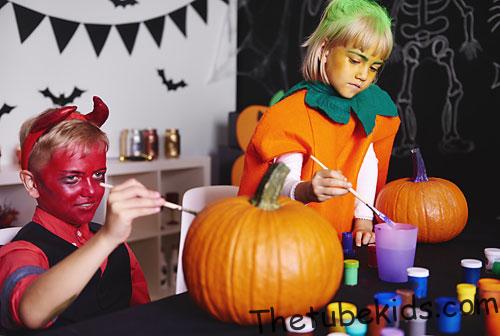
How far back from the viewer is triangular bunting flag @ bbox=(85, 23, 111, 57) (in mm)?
3035

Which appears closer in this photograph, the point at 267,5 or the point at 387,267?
the point at 387,267

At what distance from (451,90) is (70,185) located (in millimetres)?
2125

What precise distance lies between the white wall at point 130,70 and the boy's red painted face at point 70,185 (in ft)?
5.74

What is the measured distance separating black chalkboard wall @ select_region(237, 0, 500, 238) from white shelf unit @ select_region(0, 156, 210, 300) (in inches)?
44.7

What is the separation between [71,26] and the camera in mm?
2953

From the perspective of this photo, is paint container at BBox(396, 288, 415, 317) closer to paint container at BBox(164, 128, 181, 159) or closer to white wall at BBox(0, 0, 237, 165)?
white wall at BBox(0, 0, 237, 165)

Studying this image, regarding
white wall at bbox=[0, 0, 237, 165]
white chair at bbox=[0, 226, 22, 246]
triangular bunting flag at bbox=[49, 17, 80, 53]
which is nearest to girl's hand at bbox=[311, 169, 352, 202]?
white chair at bbox=[0, 226, 22, 246]

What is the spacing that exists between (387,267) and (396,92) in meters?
2.08

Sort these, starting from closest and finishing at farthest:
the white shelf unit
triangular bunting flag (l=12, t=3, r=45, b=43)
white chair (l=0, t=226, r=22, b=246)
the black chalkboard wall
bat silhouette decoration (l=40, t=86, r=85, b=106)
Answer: white chair (l=0, t=226, r=22, b=246) < the black chalkboard wall < triangular bunting flag (l=12, t=3, r=45, b=43) < bat silhouette decoration (l=40, t=86, r=85, b=106) < the white shelf unit

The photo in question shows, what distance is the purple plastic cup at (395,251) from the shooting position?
1008 millimetres

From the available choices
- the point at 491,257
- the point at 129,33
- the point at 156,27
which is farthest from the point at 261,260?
the point at 156,27

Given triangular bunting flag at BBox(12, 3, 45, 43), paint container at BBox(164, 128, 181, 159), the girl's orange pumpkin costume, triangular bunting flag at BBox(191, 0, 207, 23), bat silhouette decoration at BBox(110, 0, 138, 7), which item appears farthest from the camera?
triangular bunting flag at BBox(191, 0, 207, 23)

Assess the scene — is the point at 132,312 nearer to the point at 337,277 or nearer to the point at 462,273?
the point at 337,277

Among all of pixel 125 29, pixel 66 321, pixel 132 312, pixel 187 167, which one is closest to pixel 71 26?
pixel 125 29
